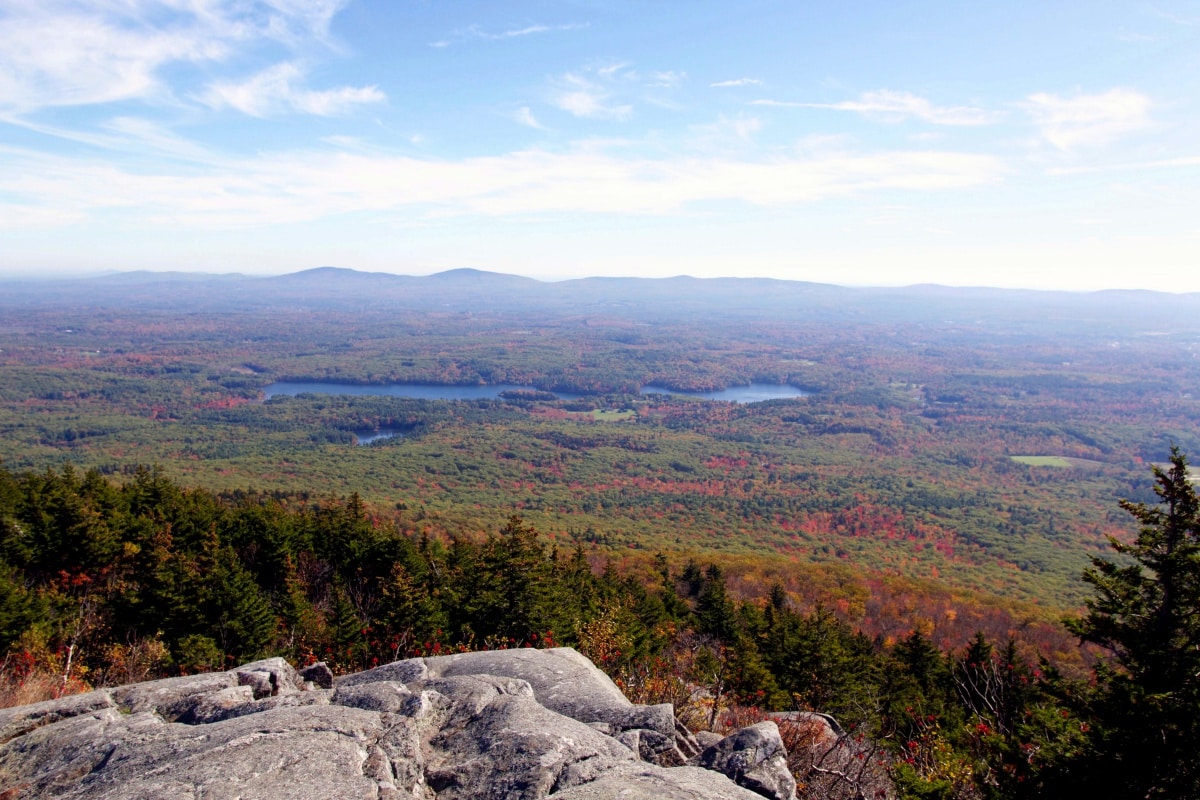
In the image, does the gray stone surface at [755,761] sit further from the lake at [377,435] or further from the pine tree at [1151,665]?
the lake at [377,435]

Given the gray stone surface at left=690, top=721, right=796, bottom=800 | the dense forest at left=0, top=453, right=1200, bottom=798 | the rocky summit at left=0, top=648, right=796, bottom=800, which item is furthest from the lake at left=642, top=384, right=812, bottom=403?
the rocky summit at left=0, top=648, right=796, bottom=800

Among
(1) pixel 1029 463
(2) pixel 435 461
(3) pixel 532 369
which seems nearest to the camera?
(2) pixel 435 461

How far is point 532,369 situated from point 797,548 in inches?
5318

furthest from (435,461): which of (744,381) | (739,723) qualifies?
(744,381)

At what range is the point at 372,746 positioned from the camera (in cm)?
605

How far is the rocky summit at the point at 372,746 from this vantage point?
5.45 meters

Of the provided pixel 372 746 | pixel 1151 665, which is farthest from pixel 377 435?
pixel 1151 665

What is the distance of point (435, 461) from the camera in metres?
95.4

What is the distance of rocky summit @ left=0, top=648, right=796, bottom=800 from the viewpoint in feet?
17.9

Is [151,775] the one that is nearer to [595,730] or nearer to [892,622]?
[595,730]

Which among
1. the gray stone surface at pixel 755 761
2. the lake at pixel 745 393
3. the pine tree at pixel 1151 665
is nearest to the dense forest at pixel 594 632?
the pine tree at pixel 1151 665

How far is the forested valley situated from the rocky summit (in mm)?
1857

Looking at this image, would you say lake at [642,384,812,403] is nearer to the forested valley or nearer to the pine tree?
the forested valley

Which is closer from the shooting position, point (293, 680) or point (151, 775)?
point (151, 775)
